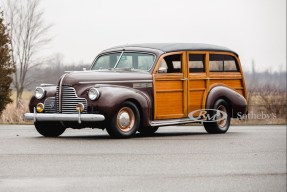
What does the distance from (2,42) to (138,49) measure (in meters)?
8.72

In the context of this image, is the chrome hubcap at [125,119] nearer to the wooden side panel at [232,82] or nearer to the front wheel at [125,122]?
the front wheel at [125,122]

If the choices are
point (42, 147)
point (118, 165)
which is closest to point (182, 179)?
point (118, 165)

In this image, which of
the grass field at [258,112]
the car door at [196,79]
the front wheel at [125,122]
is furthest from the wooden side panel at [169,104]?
the grass field at [258,112]

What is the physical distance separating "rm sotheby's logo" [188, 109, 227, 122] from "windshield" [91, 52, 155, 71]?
61.3 inches

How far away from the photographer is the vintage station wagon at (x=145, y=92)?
14.7 metres

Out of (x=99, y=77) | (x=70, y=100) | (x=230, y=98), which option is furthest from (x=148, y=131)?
(x=70, y=100)

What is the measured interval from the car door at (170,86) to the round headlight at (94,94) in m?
1.66

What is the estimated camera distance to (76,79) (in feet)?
48.6

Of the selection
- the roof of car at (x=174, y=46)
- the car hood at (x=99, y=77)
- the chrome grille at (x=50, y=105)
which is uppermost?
the roof of car at (x=174, y=46)

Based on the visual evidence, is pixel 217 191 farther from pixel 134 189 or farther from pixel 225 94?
pixel 225 94

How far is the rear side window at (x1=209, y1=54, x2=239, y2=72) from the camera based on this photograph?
687 inches

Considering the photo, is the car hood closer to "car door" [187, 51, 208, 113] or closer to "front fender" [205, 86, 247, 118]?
"car door" [187, 51, 208, 113]

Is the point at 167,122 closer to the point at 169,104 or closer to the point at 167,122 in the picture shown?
the point at 167,122

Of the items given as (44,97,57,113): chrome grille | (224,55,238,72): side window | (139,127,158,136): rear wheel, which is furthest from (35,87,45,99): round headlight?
(224,55,238,72): side window
